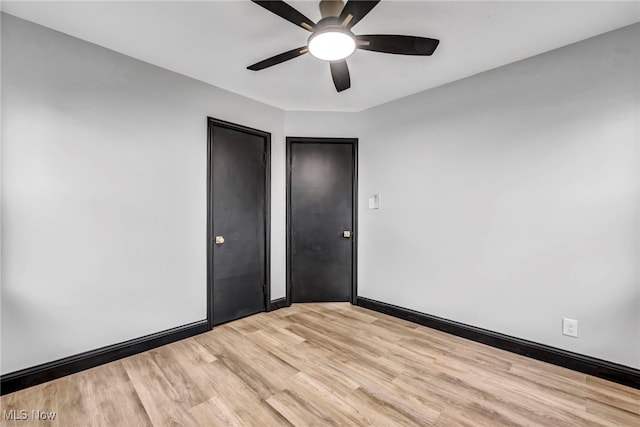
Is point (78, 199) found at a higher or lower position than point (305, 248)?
higher

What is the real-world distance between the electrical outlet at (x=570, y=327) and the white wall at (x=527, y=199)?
4 centimetres

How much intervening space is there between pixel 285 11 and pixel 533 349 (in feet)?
9.92

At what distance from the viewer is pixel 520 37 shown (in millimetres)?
2125

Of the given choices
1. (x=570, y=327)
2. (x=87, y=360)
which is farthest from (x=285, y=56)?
(x=570, y=327)

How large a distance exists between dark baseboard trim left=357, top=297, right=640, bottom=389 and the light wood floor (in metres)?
0.07

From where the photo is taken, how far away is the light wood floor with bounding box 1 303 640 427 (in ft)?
5.55

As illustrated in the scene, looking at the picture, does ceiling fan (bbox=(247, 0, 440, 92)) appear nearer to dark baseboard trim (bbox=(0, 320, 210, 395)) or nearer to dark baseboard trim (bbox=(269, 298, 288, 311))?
dark baseboard trim (bbox=(0, 320, 210, 395))

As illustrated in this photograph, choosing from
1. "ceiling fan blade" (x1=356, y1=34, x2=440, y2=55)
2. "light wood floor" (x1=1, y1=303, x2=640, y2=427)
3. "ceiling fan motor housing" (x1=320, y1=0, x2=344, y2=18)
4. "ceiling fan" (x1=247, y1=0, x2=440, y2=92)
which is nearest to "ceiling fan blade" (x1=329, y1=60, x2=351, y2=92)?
"ceiling fan" (x1=247, y1=0, x2=440, y2=92)

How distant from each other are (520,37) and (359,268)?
271cm

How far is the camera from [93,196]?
7.26ft

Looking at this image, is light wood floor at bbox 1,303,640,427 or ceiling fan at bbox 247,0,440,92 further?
light wood floor at bbox 1,303,640,427

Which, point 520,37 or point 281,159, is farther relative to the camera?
point 281,159

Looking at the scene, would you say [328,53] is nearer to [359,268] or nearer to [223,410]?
[223,410]

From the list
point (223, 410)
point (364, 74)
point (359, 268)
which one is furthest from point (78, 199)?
point (359, 268)
